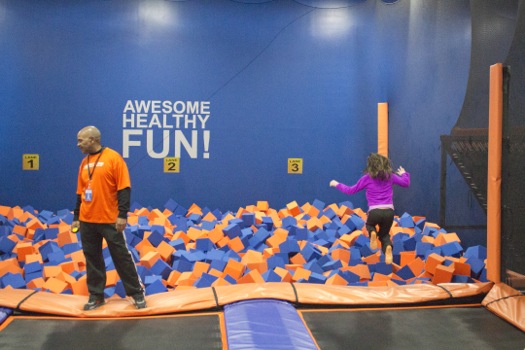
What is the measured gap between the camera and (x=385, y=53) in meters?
7.94

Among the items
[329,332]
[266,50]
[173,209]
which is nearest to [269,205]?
[173,209]

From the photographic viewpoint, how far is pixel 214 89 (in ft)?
26.2

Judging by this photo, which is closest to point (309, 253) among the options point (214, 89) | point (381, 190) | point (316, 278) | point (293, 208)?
point (316, 278)

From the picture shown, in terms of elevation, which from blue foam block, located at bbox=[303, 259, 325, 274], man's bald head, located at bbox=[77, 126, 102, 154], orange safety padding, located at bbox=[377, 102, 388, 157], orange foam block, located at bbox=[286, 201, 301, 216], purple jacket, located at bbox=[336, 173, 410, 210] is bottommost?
blue foam block, located at bbox=[303, 259, 325, 274]

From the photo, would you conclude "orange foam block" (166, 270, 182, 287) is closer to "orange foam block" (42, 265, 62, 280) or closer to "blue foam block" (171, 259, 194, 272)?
"blue foam block" (171, 259, 194, 272)

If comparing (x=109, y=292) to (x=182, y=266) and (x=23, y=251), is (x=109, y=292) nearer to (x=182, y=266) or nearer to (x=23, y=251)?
(x=182, y=266)

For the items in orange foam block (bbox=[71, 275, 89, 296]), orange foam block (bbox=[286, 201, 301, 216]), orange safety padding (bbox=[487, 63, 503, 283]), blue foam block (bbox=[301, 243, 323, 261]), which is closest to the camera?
orange safety padding (bbox=[487, 63, 503, 283])

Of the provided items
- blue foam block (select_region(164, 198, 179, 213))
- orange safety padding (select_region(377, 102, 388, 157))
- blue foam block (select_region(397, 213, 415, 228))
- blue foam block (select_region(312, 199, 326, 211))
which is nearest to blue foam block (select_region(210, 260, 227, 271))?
blue foam block (select_region(397, 213, 415, 228))

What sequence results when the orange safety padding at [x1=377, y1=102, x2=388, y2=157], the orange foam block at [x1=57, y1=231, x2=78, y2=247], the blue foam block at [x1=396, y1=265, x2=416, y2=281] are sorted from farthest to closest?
the orange safety padding at [x1=377, y1=102, x2=388, y2=157] → the orange foam block at [x1=57, y1=231, x2=78, y2=247] → the blue foam block at [x1=396, y1=265, x2=416, y2=281]

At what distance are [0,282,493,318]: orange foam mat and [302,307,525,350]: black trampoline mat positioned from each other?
0.43 feet

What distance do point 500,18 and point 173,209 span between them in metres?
4.95

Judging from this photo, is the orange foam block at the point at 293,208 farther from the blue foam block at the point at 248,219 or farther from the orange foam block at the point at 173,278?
the orange foam block at the point at 173,278

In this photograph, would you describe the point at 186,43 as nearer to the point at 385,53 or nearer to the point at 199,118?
the point at 199,118

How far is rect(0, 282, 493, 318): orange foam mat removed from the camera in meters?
3.55
